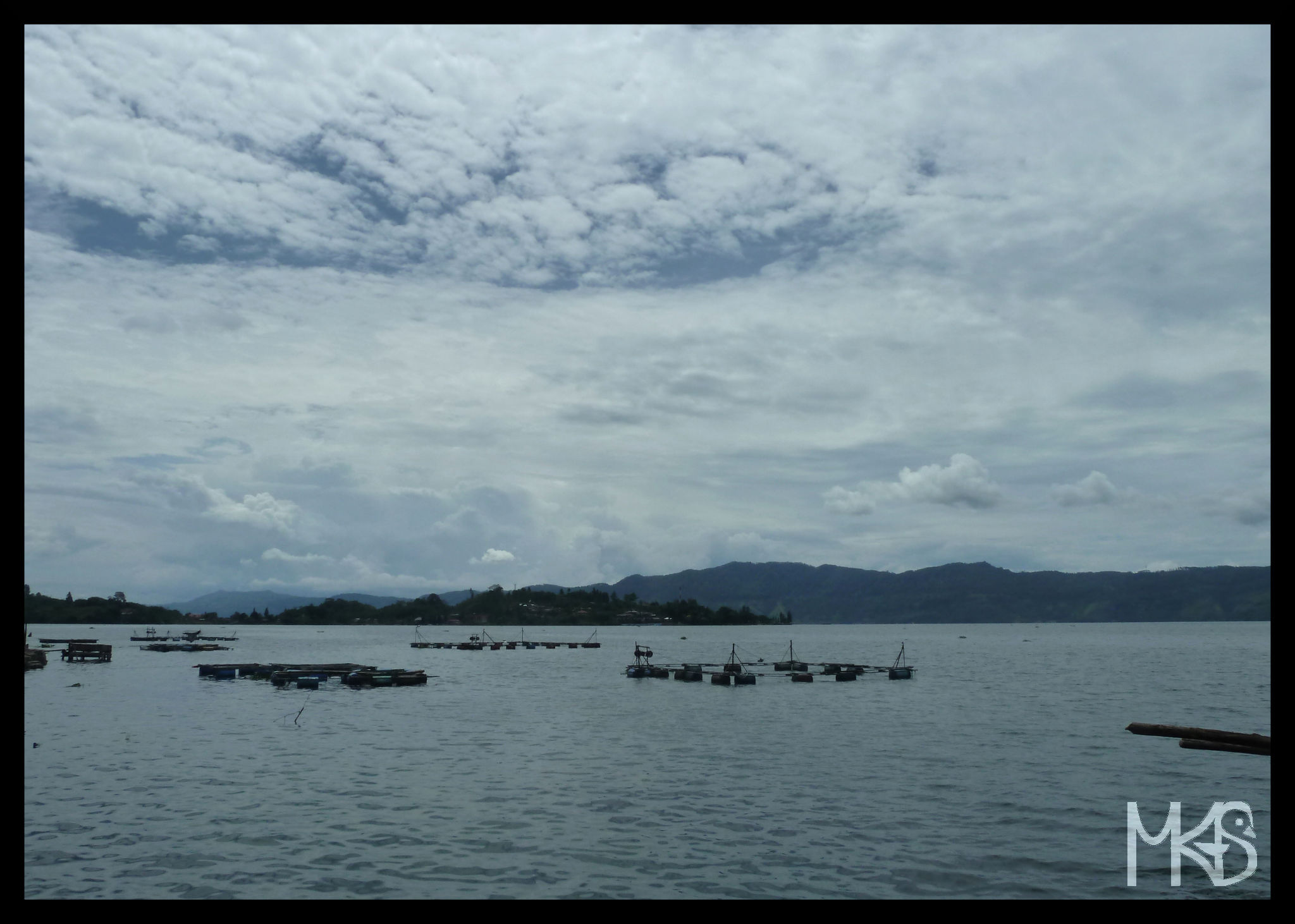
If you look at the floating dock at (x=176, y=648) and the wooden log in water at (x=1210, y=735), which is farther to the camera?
the floating dock at (x=176, y=648)

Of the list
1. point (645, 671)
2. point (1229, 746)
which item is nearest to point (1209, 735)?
point (1229, 746)

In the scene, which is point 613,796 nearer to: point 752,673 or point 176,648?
point 752,673

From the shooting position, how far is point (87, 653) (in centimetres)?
12900

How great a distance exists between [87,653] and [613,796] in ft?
409

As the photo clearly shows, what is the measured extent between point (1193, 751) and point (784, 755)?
2322 cm

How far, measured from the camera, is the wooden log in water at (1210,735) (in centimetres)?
3894

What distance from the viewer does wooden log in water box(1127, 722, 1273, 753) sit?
38938 mm

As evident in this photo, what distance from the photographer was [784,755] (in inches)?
1855

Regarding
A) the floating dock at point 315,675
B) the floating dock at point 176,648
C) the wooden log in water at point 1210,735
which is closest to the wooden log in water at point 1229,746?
the wooden log in water at point 1210,735

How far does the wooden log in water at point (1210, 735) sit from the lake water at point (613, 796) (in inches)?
72.2

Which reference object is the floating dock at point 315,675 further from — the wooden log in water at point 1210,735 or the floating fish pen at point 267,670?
the wooden log in water at point 1210,735

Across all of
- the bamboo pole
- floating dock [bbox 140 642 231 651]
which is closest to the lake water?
the bamboo pole

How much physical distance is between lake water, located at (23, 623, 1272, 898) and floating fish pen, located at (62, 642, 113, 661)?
60191 millimetres
